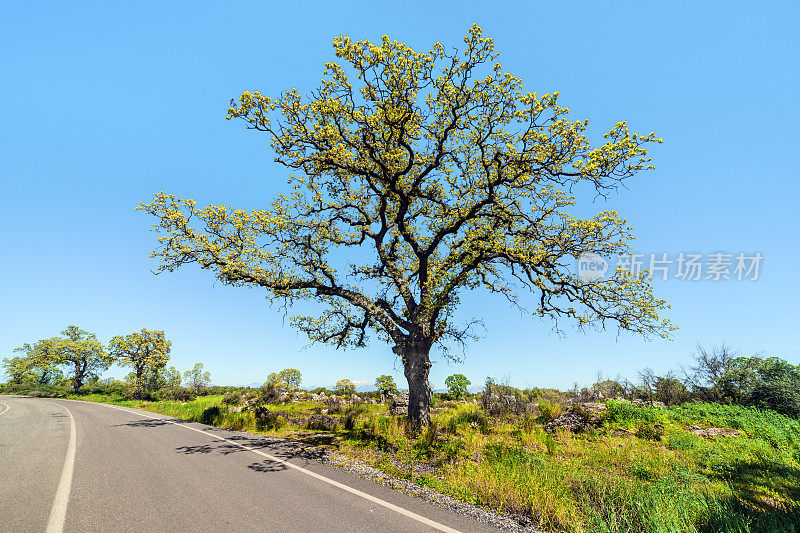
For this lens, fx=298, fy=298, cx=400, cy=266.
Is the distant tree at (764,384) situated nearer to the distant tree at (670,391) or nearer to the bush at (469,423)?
the distant tree at (670,391)

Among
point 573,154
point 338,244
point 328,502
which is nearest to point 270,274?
point 338,244

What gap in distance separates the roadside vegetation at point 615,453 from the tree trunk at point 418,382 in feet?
2.26

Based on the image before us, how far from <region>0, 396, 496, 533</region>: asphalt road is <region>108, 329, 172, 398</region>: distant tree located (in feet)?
177

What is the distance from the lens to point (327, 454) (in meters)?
8.47

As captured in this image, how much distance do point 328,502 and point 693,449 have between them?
1120cm

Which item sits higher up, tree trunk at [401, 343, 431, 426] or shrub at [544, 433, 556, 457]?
tree trunk at [401, 343, 431, 426]

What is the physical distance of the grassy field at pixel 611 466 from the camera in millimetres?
4594

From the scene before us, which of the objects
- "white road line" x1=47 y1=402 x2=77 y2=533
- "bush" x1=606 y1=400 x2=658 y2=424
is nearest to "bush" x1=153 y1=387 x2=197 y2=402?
"white road line" x1=47 y1=402 x2=77 y2=533

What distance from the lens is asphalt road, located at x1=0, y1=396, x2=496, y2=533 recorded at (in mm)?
4312

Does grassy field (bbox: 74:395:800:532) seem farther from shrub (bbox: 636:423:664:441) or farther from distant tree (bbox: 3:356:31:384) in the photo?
distant tree (bbox: 3:356:31:384)

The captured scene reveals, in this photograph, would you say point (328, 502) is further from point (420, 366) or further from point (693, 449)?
point (693, 449)

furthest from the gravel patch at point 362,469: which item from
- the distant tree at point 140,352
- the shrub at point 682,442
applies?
the distant tree at point 140,352

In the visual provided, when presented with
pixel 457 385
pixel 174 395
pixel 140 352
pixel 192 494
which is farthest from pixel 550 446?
pixel 140 352

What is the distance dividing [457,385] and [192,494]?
28422 mm
